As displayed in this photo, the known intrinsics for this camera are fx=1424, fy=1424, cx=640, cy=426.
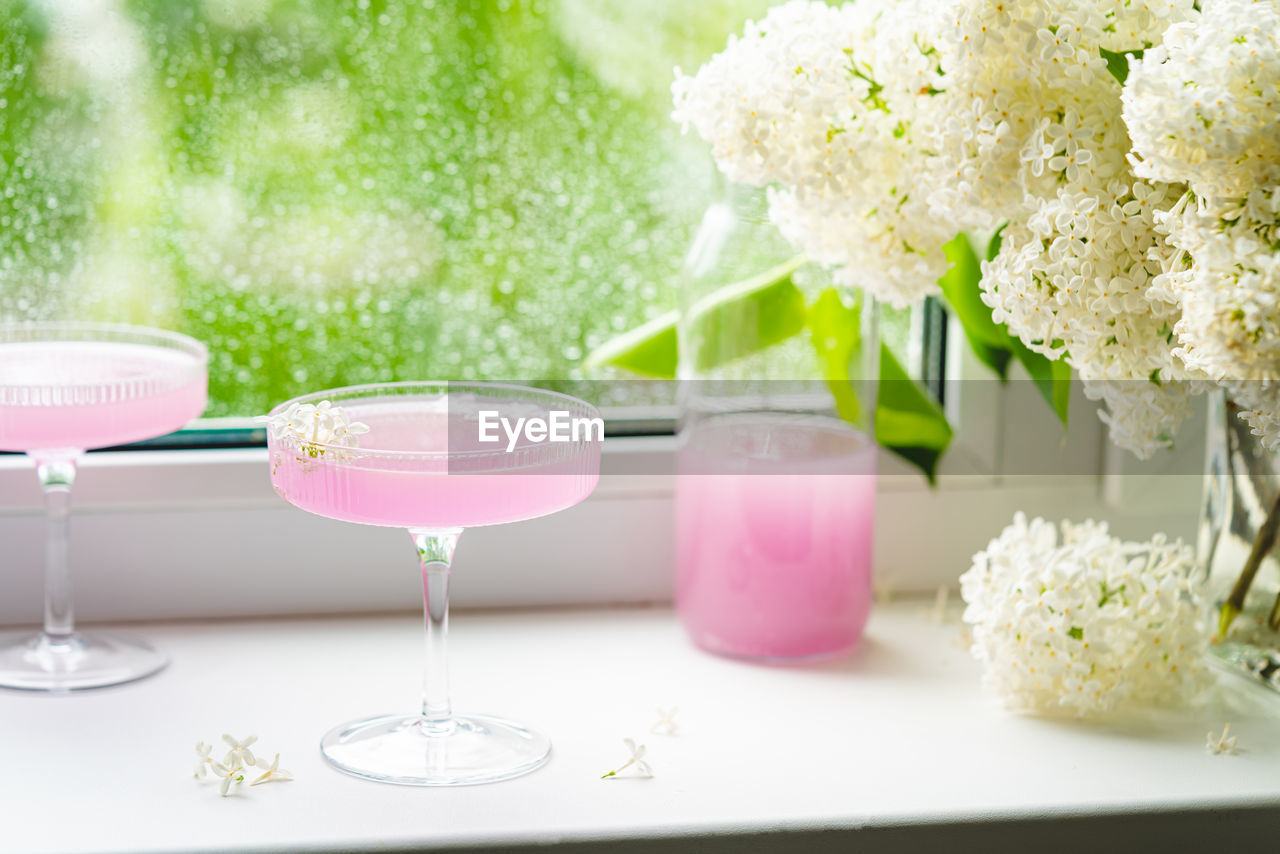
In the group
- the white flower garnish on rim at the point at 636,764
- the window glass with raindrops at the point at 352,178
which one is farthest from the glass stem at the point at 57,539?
the white flower garnish on rim at the point at 636,764

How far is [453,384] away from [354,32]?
40 centimetres

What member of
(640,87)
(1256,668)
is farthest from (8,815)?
(1256,668)

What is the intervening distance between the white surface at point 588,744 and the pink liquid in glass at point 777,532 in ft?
0.11

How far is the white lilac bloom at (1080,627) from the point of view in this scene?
3.27 feet

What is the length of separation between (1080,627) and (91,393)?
0.71 meters

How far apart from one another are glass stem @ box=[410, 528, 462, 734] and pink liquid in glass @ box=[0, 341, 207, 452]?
0.24m

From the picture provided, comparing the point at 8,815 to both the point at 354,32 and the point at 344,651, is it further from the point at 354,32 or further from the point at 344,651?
the point at 354,32

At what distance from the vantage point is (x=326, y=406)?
2.87 feet

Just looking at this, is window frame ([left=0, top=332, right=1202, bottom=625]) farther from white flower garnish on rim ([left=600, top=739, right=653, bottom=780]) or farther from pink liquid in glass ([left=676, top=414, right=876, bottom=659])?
white flower garnish on rim ([left=600, top=739, right=653, bottom=780])

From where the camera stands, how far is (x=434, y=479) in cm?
83

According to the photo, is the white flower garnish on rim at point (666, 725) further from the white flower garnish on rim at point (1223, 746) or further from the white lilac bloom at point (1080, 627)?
the white flower garnish on rim at point (1223, 746)

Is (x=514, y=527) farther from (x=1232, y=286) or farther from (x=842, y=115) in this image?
(x=1232, y=286)

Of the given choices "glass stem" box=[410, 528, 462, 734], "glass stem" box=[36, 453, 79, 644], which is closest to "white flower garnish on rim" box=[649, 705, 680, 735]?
"glass stem" box=[410, 528, 462, 734]

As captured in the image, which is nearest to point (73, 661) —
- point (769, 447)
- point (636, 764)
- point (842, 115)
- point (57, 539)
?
point (57, 539)
